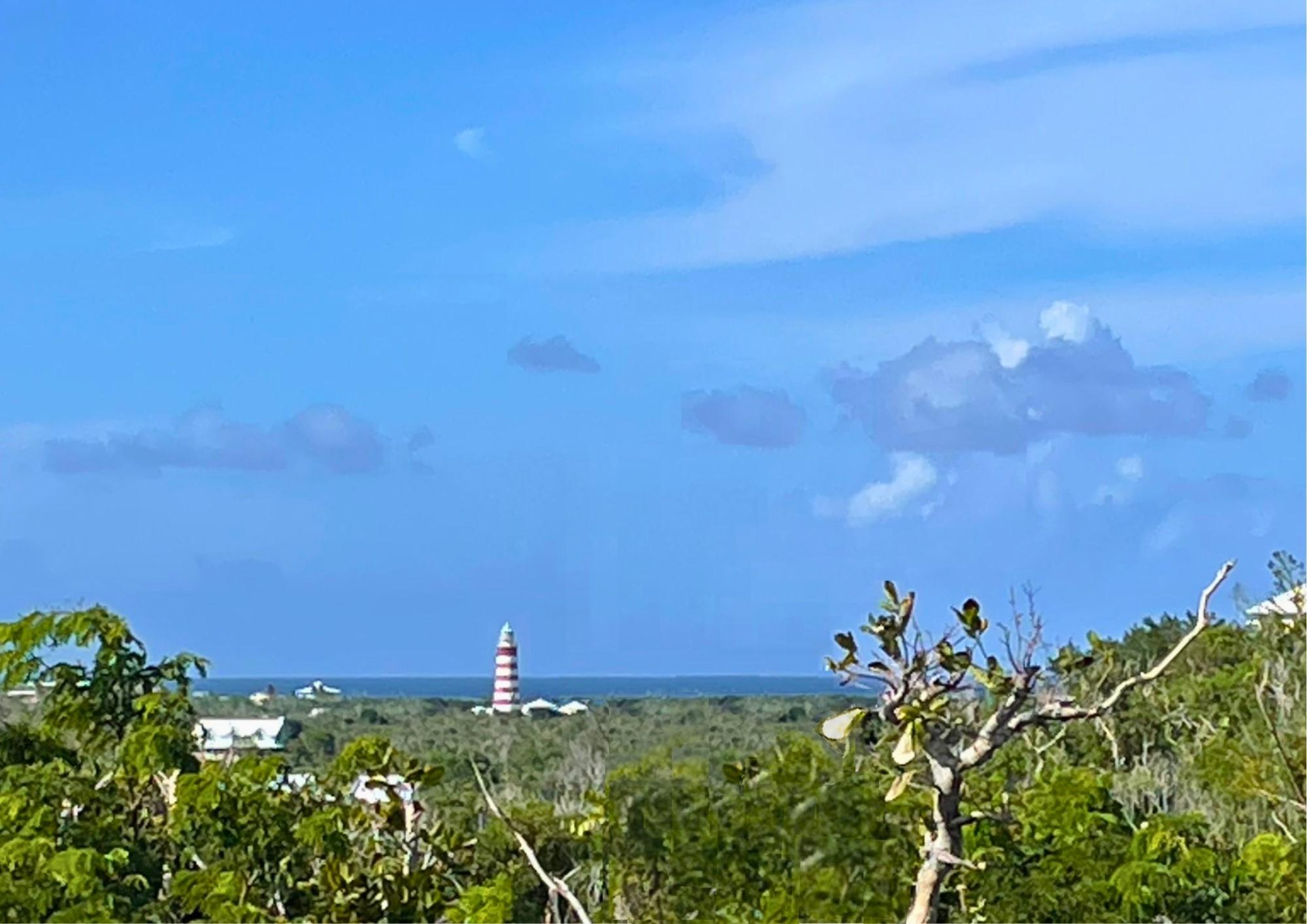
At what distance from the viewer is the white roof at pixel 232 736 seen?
10.3 ft

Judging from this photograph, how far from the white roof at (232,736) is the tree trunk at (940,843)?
1716 mm

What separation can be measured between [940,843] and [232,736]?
2.82m

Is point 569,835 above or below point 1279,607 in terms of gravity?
below

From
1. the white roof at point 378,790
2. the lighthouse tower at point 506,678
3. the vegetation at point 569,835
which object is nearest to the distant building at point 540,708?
the lighthouse tower at point 506,678

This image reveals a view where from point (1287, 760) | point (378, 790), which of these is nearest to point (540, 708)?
point (1287, 760)

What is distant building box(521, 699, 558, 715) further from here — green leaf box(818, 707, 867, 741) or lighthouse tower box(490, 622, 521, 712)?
green leaf box(818, 707, 867, 741)

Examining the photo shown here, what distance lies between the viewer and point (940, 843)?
1.55m

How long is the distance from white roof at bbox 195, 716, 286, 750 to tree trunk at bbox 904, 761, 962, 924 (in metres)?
1.72

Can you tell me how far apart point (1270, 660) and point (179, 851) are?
15.5 ft

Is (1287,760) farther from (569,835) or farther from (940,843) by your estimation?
(940,843)

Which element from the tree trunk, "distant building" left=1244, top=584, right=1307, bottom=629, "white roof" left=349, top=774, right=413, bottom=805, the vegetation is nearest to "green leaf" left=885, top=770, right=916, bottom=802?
the tree trunk

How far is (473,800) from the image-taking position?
154 inches

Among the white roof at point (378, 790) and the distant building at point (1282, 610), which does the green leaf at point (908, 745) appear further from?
the distant building at point (1282, 610)

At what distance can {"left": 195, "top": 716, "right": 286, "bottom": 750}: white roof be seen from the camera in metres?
3.13
